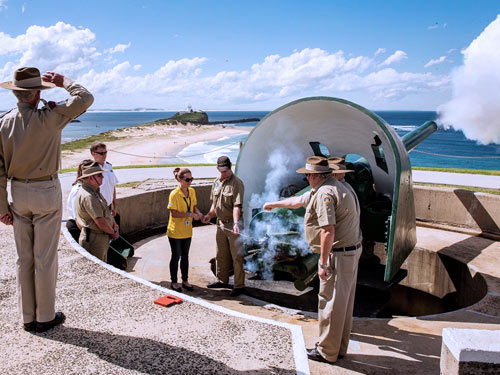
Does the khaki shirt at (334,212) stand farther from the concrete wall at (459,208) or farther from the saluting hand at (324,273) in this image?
the concrete wall at (459,208)

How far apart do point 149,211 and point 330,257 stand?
23.0 ft

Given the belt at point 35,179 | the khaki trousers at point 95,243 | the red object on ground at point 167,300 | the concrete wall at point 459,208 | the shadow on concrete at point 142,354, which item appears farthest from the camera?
the concrete wall at point 459,208

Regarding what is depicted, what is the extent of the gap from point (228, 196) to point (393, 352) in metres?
2.90

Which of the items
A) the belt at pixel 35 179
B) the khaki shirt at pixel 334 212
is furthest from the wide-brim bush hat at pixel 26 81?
the khaki shirt at pixel 334 212

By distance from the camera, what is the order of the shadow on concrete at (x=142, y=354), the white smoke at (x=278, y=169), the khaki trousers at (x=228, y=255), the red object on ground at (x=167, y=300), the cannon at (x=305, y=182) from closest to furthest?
the shadow on concrete at (x=142, y=354), the red object on ground at (x=167, y=300), the cannon at (x=305, y=182), the khaki trousers at (x=228, y=255), the white smoke at (x=278, y=169)

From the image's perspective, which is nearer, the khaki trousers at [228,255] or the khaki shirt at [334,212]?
the khaki shirt at [334,212]

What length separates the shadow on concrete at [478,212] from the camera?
891 centimetres

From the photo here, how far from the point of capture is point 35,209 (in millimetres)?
3441

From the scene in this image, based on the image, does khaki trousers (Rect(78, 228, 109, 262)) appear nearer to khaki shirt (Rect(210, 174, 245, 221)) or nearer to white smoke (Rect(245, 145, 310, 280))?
khaki shirt (Rect(210, 174, 245, 221))

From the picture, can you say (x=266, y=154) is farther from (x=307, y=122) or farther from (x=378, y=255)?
(x=378, y=255)

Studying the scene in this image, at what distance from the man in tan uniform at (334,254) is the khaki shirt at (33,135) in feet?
6.83

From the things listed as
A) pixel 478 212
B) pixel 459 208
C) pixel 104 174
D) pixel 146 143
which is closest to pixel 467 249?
pixel 478 212

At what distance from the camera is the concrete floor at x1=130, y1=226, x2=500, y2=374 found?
432 cm

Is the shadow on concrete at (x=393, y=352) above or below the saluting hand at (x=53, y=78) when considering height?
below
